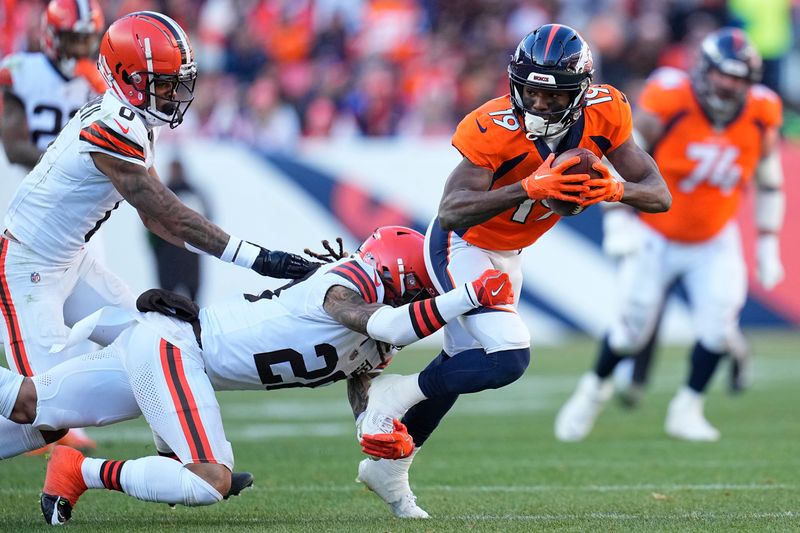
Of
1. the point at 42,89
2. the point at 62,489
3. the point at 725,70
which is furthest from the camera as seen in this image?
the point at 725,70

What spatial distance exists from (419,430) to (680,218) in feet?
10.9

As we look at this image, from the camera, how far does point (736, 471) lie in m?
6.07

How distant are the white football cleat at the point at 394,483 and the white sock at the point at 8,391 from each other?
132 centimetres

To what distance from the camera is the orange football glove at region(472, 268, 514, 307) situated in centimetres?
439

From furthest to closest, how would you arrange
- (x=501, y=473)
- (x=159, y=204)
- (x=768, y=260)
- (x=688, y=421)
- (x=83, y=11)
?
(x=768, y=260), (x=688, y=421), (x=83, y=11), (x=501, y=473), (x=159, y=204)

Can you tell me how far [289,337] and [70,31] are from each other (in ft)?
9.05

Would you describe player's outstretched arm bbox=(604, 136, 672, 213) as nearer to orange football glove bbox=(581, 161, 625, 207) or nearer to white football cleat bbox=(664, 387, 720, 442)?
orange football glove bbox=(581, 161, 625, 207)

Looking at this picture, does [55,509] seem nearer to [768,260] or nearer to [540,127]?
[540,127]

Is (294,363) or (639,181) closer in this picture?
(294,363)

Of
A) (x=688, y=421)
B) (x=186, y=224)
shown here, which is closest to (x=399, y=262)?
(x=186, y=224)

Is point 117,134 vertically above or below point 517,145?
above

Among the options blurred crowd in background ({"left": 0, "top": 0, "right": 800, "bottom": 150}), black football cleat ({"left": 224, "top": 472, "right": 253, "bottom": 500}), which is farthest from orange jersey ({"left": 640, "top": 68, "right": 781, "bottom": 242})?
blurred crowd in background ({"left": 0, "top": 0, "right": 800, "bottom": 150})

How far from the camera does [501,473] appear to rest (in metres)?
6.06

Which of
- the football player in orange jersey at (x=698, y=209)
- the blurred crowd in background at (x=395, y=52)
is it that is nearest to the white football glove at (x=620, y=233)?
the football player in orange jersey at (x=698, y=209)
